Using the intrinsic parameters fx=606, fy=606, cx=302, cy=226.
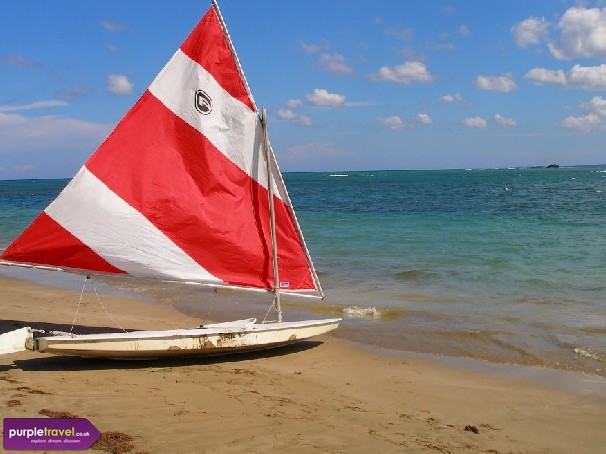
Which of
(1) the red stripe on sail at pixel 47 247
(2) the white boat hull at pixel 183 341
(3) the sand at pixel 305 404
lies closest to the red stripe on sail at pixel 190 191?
(2) the white boat hull at pixel 183 341

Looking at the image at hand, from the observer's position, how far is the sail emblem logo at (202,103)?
7.78 m

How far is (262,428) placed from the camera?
217 inches

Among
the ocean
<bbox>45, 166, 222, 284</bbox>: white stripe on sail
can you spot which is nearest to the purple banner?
<bbox>45, 166, 222, 284</bbox>: white stripe on sail

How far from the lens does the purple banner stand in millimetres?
4707

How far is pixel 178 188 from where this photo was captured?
7770 mm

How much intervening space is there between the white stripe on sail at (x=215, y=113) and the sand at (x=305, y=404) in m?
2.71

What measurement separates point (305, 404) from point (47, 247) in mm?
3747

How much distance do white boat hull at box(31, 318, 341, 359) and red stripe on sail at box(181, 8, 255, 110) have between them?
117 inches

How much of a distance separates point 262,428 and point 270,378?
70.3 inches

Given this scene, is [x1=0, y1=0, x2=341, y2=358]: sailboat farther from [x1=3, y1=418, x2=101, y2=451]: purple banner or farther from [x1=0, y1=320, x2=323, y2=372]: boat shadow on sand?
[x1=3, y1=418, x2=101, y2=451]: purple banner

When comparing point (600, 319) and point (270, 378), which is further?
point (600, 319)

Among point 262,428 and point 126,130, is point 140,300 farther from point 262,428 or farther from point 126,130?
point 262,428

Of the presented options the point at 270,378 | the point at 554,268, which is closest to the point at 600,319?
the point at 554,268

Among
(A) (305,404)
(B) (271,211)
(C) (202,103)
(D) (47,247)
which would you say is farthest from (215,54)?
(A) (305,404)
